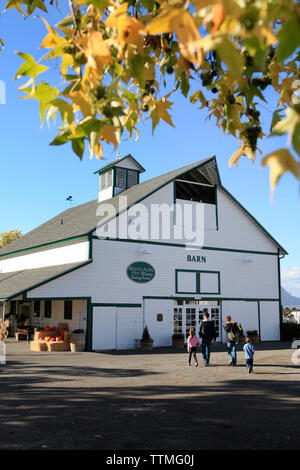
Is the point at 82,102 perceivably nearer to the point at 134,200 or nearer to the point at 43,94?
the point at 43,94

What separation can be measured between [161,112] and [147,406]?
288 inches

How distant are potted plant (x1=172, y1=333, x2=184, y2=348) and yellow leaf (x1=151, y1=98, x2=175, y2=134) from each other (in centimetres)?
2075

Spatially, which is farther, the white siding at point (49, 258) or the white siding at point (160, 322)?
the white siding at point (160, 322)

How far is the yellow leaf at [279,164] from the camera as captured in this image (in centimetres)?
154

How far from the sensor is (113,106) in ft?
8.32

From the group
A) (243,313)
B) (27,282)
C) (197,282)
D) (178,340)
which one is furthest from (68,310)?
(243,313)

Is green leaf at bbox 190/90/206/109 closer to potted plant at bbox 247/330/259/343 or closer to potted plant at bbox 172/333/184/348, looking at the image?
potted plant at bbox 172/333/184/348

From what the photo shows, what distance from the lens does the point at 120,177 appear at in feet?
95.3

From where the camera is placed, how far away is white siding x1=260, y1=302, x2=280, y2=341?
88.1 feet

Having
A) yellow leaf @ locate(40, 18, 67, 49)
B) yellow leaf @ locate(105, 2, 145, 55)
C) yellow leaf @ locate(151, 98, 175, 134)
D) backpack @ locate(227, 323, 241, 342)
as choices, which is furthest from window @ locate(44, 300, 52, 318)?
yellow leaf @ locate(105, 2, 145, 55)

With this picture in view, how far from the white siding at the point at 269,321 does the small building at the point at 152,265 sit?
6cm

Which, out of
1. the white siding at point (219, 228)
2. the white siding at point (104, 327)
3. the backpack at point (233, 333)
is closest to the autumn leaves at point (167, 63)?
the backpack at point (233, 333)

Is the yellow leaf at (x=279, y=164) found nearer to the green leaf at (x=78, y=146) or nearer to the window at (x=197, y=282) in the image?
the green leaf at (x=78, y=146)
